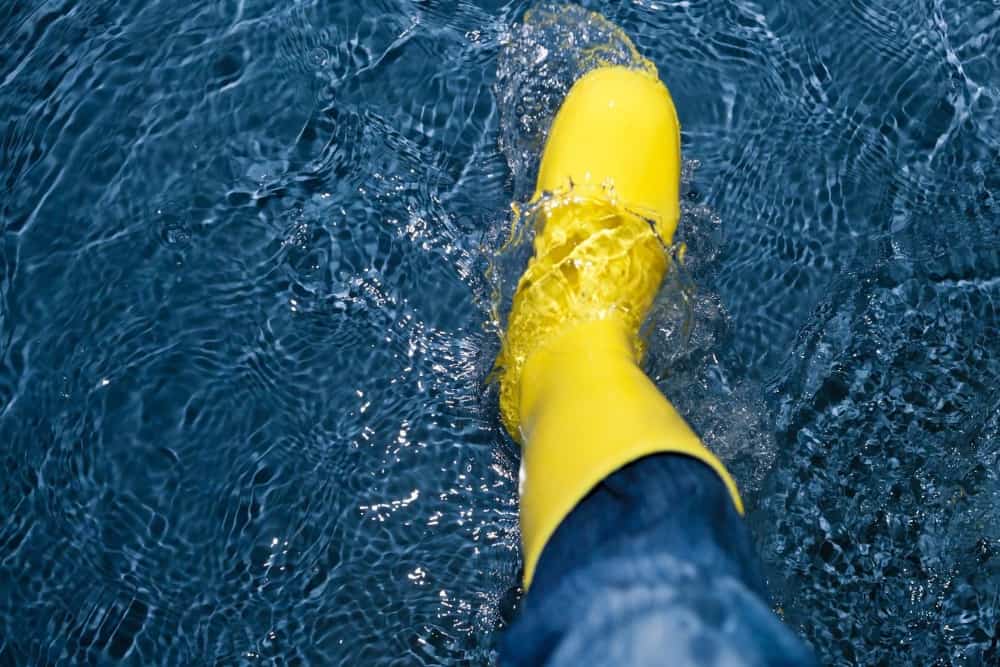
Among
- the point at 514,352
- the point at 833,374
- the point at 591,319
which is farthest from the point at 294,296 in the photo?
the point at 833,374

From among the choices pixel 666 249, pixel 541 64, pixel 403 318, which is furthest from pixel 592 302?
pixel 541 64

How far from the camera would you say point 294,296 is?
1674mm

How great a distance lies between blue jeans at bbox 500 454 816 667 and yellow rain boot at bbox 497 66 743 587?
35mm

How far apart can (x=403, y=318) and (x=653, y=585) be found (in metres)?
1.03

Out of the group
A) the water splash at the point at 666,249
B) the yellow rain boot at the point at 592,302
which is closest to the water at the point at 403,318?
the water splash at the point at 666,249

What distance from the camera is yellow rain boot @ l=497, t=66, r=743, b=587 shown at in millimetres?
913

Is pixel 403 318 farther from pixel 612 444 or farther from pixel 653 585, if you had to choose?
pixel 653 585

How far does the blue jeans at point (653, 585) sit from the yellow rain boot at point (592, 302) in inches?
1.4

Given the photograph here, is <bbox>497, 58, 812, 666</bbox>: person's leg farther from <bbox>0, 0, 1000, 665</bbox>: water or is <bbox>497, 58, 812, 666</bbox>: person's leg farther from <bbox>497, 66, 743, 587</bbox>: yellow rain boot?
<bbox>0, 0, 1000, 665</bbox>: water

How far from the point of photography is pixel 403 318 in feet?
5.42

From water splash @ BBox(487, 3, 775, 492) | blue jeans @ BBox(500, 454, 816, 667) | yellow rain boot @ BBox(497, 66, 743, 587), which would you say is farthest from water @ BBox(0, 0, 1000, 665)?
blue jeans @ BBox(500, 454, 816, 667)

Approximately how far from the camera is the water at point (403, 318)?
4.84 feet

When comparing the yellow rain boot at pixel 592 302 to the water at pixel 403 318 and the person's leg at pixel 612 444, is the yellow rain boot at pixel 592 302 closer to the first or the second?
the person's leg at pixel 612 444

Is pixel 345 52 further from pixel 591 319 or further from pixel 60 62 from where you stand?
pixel 591 319
